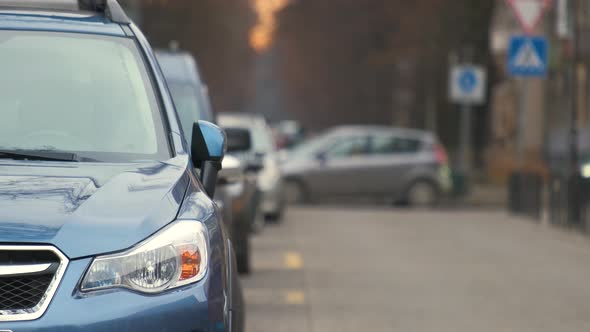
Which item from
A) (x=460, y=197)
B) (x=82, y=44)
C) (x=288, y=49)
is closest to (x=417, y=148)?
(x=460, y=197)

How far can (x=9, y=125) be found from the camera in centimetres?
580

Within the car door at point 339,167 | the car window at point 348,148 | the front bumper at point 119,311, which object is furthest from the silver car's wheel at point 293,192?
the front bumper at point 119,311

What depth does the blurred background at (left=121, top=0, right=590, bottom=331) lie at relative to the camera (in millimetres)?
11047

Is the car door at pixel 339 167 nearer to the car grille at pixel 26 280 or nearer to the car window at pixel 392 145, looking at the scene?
the car window at pixel 392 145

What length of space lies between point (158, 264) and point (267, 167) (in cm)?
1564

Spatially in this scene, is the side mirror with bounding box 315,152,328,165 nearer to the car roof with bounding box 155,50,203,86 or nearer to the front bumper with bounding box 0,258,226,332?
the car roof with bounding box 155,50,203,86

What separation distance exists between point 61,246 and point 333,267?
8.70 m

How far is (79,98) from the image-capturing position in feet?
19.6

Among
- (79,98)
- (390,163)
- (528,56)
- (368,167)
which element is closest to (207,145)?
(79,98)

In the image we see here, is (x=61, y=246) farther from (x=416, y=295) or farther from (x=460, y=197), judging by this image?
(x=460, y=197)

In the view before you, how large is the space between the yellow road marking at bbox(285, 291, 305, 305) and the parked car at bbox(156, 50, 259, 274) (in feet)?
2.23

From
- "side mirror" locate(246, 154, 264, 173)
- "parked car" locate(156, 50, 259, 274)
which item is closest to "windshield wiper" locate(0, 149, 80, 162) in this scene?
"parked car" locate(156, 50, 259, 274)

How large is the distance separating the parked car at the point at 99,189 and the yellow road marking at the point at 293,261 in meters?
7.08

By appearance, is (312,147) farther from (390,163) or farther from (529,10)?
(529,10)
